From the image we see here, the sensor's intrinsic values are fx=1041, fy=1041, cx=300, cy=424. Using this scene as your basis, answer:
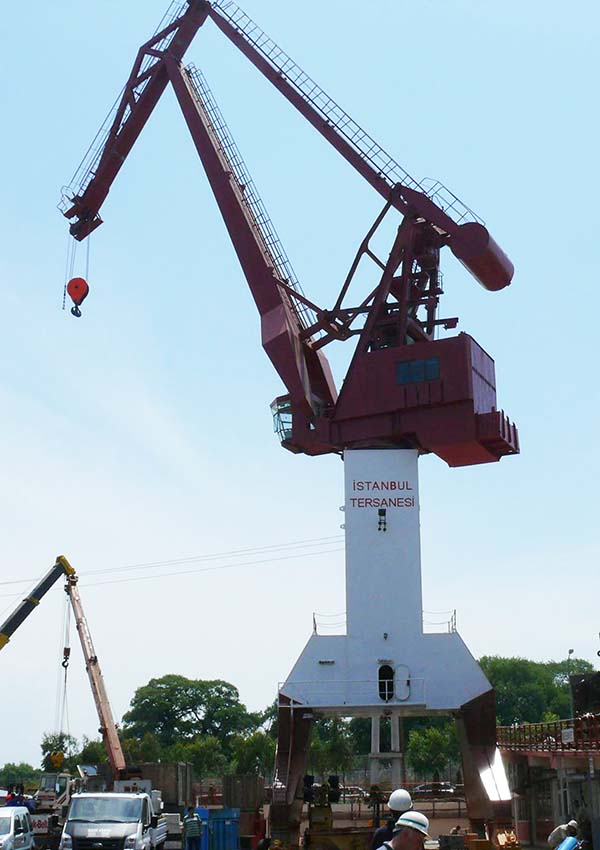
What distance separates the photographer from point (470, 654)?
35.1 m

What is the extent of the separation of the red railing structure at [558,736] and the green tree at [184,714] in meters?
Answer: 76.4

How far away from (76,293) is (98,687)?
19.3 metres

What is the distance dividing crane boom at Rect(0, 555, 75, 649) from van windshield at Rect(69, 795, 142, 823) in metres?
23.1

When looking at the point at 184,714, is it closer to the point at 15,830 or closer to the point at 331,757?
the point at 331,757

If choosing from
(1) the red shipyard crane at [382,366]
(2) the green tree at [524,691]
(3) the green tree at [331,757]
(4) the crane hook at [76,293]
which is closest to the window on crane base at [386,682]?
(1) the red shipyard crane at [382,366]

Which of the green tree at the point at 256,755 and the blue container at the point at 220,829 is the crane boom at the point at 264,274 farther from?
the green tree at the point at 256,755

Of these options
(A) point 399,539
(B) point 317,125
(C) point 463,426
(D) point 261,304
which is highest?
(B) point 317,125

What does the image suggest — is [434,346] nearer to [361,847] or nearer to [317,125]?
[317,125]

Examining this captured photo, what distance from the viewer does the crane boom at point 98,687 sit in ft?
154

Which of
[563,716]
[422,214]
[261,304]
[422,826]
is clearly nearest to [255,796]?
[261,304]

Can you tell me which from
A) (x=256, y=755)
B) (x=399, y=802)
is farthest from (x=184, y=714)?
(x=399, y=802)

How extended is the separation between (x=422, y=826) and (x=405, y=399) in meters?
29.2

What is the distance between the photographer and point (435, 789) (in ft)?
208

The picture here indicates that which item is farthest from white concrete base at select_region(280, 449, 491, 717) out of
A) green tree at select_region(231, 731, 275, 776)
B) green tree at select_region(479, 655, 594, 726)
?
green tree at select_region(479, 655, 594, 726)
